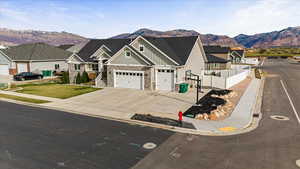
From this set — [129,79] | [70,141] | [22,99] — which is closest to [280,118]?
[70,141]

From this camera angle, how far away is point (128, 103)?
64.0 feet

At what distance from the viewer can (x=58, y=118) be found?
15.5 meters

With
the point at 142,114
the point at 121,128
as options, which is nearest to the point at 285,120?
the point at 142,114

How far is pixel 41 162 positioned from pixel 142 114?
26.7 ft

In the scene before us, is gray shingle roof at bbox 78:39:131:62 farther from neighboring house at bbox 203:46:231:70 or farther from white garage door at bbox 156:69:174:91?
neighboring house at bbox 203:46:231:70


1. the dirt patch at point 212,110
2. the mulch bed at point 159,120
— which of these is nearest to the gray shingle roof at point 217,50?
the dirt patch at point 212,110

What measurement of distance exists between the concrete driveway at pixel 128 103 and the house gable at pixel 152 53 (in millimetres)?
3941

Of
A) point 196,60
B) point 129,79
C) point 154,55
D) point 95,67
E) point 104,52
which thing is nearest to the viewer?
point 154,55

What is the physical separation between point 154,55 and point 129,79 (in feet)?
15.5

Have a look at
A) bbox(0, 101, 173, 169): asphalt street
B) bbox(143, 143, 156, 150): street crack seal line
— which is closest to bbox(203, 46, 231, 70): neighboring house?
bbox(0, 101, 173, 169): asphalt street

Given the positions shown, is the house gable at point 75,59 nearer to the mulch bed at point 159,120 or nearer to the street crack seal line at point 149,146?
the mulch bed at point 159,120

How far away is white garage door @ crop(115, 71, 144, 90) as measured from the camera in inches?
1019

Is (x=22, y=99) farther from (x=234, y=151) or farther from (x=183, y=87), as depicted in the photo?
(x=234, y=151)

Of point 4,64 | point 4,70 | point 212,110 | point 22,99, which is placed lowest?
point 212,110
